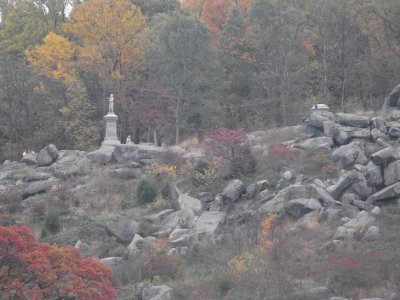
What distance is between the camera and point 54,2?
187 feet

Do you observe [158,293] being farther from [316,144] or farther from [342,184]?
[316,144]

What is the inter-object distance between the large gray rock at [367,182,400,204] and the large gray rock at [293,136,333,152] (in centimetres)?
532

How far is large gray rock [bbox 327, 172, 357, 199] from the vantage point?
1053 inches

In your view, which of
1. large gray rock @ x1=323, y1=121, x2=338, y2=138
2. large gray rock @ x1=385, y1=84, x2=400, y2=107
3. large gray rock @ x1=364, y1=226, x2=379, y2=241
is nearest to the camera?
large gray rock @ x1=364, y1=226, x2=379, y2=241

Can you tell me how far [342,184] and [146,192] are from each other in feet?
30.4

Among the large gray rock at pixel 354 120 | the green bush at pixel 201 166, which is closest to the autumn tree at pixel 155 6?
the green bush at pixel 201 166

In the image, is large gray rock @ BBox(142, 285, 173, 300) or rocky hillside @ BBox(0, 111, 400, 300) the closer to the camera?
large gray rock @ BBox(142, 285, 173, 300)

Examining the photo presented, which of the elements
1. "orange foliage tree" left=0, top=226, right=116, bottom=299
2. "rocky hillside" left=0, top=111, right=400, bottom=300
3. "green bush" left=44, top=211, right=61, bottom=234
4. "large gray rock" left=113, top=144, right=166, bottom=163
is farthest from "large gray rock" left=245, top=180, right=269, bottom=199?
"orange foliage tree" left=0, top=226, right=116, bottom=299

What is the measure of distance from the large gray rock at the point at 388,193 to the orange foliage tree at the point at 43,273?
10.7m

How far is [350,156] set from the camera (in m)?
28.9

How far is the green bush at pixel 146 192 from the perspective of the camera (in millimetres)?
32469

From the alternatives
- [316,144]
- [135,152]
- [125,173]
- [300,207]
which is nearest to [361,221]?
[300,207]

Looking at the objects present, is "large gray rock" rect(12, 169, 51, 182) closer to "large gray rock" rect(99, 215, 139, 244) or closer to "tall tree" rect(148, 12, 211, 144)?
"large gray rock" rect(99, 215, 139, 244)

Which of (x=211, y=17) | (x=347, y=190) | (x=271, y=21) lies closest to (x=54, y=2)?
(x=211, y=17)
